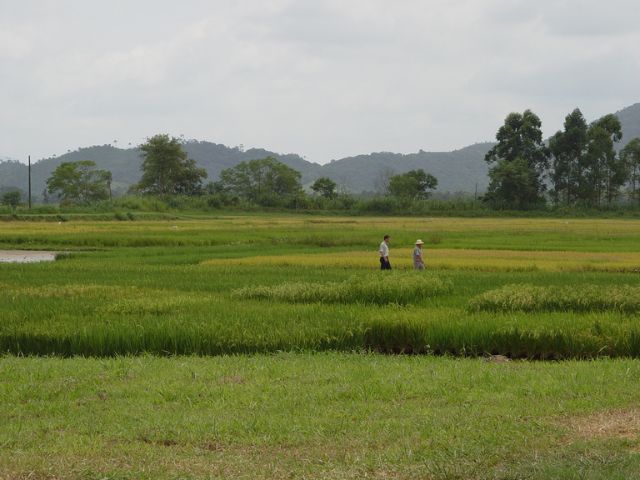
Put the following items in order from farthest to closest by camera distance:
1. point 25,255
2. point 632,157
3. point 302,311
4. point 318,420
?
point 632,157 < point 25,255 < point 302,311 < point 318,420

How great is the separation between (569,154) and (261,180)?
40777mm

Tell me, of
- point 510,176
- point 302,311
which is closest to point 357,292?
point 302,311

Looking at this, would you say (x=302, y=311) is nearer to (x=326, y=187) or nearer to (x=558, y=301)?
(x=558, y=301)

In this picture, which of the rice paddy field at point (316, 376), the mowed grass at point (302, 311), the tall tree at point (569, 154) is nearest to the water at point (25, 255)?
the mowed grass at point (302, 311)

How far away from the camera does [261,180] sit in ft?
348

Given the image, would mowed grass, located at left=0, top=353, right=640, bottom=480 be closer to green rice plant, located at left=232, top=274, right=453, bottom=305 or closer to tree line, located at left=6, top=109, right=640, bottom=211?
green rice plant, located at left=232, top=274, right=453, bottom=305

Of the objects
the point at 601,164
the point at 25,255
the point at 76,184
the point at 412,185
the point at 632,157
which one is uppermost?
the point at 632,157

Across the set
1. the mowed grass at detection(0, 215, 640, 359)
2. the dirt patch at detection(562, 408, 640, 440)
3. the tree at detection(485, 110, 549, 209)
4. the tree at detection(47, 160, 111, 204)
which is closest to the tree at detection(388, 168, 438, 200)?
the tree at detection(485, 110, 549, 209)

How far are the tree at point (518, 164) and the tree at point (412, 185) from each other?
448 inches

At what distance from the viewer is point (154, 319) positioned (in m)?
13.1

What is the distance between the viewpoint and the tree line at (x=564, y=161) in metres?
84.0

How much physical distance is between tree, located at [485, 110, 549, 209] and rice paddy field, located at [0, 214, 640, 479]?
207 ft

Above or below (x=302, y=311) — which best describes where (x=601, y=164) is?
above

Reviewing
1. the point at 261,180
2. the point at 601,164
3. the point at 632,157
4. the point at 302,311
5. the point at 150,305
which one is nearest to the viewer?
the point at 302,311
